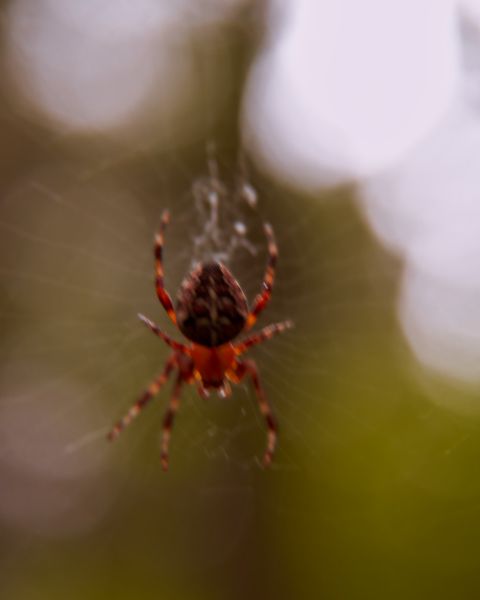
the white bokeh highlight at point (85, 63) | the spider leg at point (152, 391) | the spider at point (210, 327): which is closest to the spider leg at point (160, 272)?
the spider at point (210, 327)

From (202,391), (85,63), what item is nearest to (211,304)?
(202,391)

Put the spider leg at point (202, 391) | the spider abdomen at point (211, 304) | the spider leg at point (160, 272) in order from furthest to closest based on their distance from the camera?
the spider leg at point (202, 391) < the spider leg at point (160, 272) < the spider abdomen at point (211, 304)

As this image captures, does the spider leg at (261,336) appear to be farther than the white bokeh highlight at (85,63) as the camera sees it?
No

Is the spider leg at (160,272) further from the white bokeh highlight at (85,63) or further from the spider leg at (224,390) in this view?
the white bokeh highlight at (85,63)

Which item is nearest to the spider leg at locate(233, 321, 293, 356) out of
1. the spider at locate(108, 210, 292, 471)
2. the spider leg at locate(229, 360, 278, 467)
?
the spider at locate(108, 210, 292, 471)

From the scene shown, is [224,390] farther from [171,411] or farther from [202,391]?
[171,411]
